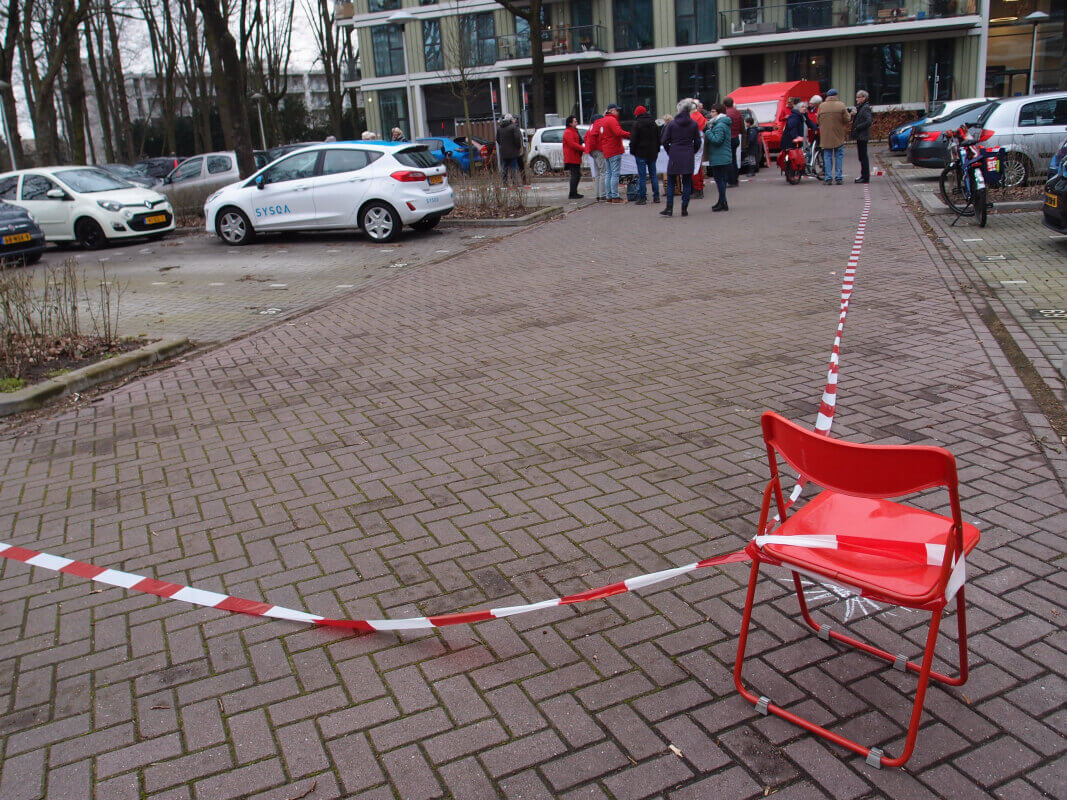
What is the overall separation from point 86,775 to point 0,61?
2668cm

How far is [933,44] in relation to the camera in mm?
41281

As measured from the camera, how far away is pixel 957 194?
13266mm

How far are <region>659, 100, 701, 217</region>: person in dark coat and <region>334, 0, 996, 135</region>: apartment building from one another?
2359 centimetres

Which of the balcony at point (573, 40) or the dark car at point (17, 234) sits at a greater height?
the balcony at point (573, 40)

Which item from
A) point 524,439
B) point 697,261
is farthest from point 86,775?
point 697,261

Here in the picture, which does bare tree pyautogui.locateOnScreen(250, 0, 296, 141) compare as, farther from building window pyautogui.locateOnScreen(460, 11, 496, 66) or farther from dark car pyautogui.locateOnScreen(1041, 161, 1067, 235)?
dark car pyautogui.locateOnScreen(1041, 161, 1067, 235)

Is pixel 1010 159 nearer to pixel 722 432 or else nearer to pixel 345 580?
pixel 722 432

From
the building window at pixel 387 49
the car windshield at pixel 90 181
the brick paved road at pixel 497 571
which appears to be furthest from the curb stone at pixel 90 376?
the building window at pixel 387 49

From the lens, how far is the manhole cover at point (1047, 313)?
299 inches

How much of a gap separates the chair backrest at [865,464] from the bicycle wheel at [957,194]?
38.9ft

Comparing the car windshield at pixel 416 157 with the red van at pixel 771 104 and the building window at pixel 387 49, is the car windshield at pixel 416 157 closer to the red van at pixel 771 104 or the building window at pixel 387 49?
the red van at pixel 771 104

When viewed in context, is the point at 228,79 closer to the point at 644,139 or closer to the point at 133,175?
the point at 644,139

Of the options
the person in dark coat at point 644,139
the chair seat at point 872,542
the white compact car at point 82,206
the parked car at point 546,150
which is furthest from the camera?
the parked car at point 546,150

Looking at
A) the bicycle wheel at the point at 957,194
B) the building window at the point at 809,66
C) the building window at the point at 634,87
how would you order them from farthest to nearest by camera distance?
the building window at the point at 634,87, the building window at the point at 809,66, the bicycle wheel at the point at 957,194
